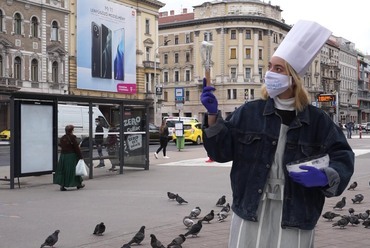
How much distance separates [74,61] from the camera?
188 feet

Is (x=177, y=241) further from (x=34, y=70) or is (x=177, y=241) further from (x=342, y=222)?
(x=34, y=70)

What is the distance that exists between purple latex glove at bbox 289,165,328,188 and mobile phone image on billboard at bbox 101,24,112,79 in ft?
187

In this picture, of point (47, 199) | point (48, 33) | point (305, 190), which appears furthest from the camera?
point (48, 33)

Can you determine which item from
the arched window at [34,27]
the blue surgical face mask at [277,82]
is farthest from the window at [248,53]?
the blue surgical face mask at [277,82]

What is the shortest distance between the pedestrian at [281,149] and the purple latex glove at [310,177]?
7cm

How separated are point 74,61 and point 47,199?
1853 inches

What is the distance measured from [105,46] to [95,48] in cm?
131

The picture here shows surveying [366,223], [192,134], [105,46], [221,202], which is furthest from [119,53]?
[366,223]

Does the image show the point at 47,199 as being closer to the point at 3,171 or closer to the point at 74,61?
the point at 3,171

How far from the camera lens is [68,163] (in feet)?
44.7

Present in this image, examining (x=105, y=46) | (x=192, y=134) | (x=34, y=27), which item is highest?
(x=34, y=27)

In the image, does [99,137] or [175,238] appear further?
[99,137]

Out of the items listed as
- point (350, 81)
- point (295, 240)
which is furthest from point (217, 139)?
point (350, 81)

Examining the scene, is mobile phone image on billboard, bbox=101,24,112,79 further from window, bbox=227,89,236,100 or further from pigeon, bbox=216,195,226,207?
pigeon, bbox=216,195,226,207
